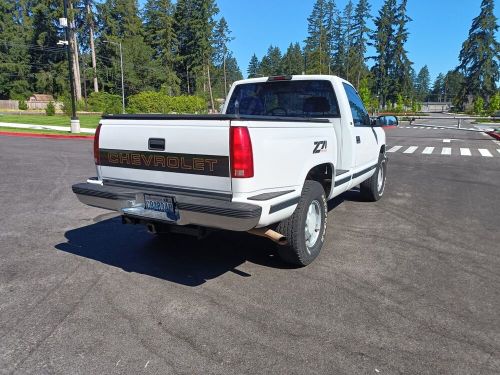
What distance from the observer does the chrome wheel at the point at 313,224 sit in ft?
14.5

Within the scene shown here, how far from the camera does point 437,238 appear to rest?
5.37m

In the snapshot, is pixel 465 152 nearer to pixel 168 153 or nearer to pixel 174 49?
pixel 168 153

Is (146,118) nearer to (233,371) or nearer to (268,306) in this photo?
(268,306)

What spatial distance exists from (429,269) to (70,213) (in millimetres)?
5345

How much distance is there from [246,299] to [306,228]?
1.16 m

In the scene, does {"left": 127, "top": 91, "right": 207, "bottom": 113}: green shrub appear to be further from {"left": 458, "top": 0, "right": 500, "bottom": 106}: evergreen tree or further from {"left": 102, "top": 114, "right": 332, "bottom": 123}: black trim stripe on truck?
{"left": 458, "top": 0, "right": 500, "bottom": 106}: evergreen tree

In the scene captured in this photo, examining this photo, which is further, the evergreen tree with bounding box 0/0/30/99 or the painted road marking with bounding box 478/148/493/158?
the evergreen tree with bounding box 0/0/30/99

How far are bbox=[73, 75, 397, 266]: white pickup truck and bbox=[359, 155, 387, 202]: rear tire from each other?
2149 mm

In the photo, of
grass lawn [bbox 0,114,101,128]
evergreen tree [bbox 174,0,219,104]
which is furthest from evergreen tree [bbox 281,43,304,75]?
grass lawn [bbox 0,114,101,128]

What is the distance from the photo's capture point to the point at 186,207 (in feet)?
11.6

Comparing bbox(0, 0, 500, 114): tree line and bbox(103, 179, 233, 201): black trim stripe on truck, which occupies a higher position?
bbox(0, 0, 500, 114): tree line

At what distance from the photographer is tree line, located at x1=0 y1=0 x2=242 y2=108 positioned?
68250 mm

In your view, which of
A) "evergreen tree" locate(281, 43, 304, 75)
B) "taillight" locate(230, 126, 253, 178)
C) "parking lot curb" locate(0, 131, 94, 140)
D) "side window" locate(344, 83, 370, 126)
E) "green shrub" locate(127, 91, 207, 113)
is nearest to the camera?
"taillight" locate(230, 126, 253, 178)

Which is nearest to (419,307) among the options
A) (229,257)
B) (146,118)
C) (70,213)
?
(229,257)
